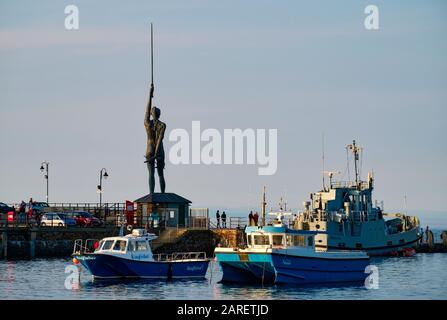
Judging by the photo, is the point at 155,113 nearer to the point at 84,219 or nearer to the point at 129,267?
the point at 84,219

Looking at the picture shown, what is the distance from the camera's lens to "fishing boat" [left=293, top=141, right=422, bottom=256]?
374ft

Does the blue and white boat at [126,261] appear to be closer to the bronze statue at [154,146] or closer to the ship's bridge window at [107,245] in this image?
the ship's bridge window at [107,245]

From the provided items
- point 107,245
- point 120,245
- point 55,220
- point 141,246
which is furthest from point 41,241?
point 141,246

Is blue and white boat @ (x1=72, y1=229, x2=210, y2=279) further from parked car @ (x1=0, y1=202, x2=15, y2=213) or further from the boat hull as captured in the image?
parked car @ (x1=0, y1=202, x2=15, y2=213)


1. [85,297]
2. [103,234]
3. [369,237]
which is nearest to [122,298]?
[85,297]

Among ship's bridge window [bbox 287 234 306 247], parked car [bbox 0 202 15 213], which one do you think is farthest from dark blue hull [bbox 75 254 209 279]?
parked car [bbox 0 202 15 213]

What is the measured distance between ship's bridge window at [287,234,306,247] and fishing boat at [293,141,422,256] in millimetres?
24092

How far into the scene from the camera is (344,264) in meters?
87.9

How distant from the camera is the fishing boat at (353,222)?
11388cm

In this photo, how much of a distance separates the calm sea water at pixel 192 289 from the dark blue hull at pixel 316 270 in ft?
3.35

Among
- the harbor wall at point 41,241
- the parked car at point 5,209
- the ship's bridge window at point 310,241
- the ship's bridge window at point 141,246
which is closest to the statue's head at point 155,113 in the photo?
the harbor wall at point 41,241

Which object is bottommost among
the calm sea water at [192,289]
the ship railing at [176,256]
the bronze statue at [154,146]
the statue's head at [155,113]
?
the calm sea water at [192,289]
